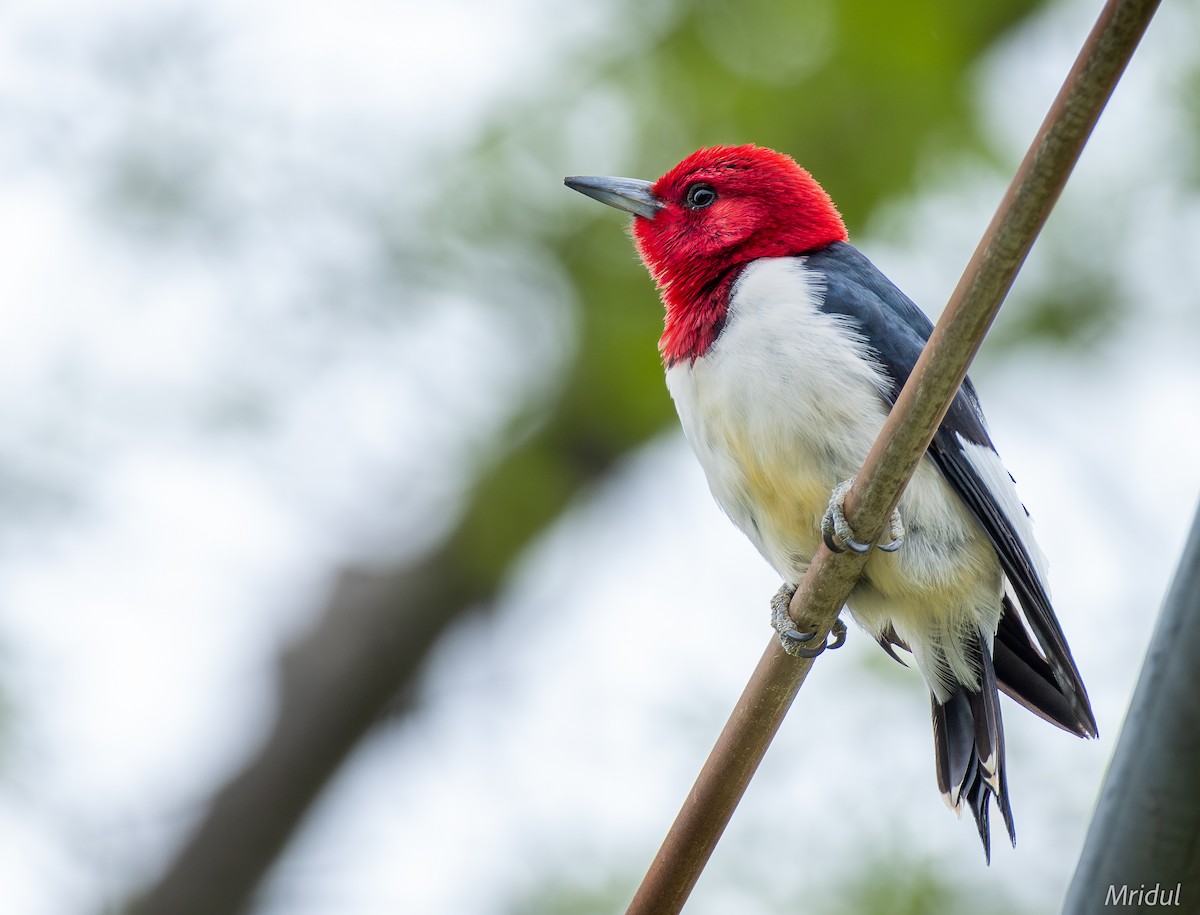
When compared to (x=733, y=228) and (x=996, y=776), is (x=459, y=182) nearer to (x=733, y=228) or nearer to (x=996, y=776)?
(x=733, y=228)

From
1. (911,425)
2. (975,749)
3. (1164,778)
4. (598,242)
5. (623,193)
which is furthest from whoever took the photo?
(598,242)

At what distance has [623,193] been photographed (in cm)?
387

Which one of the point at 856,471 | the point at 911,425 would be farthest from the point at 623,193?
the point at 911,425

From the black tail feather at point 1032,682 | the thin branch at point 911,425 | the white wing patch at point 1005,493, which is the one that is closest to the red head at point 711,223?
the white wing patch at point 1005,493

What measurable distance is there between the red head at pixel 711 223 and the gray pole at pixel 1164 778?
191cm

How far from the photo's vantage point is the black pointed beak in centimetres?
381

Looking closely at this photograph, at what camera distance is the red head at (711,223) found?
3236 millimetres

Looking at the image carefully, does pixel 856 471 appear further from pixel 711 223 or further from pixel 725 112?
pixel 725 112

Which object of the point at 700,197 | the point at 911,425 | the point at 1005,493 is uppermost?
the point at 700,197

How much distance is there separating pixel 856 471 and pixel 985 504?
0.30m

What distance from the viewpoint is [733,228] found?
3.50m

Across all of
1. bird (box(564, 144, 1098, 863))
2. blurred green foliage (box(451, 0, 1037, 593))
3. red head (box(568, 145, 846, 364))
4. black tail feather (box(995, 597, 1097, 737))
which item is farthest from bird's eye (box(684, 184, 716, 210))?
blurred green foliage (box(451, 0, 1037, 593))

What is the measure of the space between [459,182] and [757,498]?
3.81 meters

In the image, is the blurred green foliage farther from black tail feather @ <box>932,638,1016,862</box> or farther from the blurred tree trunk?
black tail feather @ <box>932,638,1016,862</box>
